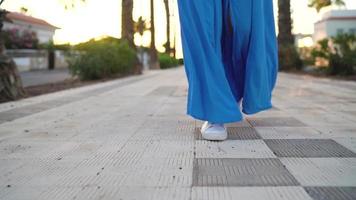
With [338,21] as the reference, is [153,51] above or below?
below

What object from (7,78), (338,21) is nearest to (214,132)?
(7,78)

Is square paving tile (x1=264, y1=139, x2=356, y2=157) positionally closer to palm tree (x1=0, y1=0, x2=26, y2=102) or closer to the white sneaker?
the white sneaker

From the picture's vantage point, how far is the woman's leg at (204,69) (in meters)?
3.55

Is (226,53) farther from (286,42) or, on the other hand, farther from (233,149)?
(286,42)

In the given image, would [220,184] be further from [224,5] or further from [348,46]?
[348,46]

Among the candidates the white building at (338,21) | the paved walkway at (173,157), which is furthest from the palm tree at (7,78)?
the white building at (338,21)

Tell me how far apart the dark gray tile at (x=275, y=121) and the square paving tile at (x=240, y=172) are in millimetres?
1495

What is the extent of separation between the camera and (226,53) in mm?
4023

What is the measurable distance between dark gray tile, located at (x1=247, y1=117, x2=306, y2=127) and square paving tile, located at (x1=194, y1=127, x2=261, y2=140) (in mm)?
291

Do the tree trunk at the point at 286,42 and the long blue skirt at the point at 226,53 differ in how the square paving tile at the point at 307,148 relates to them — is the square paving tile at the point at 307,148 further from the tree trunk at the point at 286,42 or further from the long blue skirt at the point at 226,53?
the tree trunk at the point at 286,42

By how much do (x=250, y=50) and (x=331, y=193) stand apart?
5.81 ft

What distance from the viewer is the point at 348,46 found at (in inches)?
532

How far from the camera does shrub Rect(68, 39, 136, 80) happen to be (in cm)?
1537

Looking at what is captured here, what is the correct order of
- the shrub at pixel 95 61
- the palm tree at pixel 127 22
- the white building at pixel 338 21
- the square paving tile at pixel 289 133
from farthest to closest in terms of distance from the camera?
1. the white building at pixel 338 21
2. the palm tree at pixel 127 22
3. the shrub at pixel 95 61
4. the square paving tile at pixel 289 133
